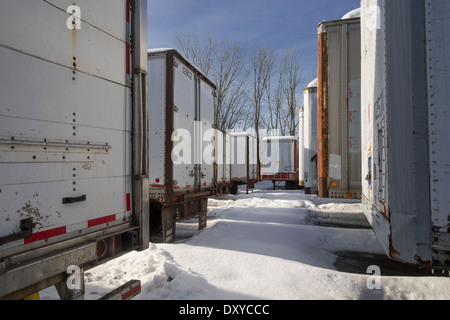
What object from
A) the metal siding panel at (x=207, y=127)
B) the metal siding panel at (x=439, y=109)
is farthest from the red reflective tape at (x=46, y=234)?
the metal siding panel at (x=207, y=127)

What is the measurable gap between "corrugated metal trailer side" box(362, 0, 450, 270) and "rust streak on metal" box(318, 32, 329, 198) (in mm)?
2884

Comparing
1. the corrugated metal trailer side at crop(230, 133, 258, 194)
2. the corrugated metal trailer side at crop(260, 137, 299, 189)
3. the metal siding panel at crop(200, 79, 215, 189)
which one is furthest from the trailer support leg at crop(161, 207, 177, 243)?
the corrugated metal trailer side at crop(260, 137, 299, 189)

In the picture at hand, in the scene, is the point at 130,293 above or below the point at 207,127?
below

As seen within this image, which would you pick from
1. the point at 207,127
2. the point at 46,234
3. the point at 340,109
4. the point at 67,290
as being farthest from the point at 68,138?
the point at 207,127

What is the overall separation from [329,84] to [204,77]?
3268 millimetres

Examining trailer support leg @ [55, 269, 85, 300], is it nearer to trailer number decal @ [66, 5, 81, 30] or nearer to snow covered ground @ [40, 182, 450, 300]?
snow covered ground @ [40, 182, 450, 300]

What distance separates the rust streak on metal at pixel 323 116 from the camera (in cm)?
531

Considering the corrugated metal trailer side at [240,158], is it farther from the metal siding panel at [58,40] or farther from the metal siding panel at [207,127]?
the metal siding panel at [58,40]

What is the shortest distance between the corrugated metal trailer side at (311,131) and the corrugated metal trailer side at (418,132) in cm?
568

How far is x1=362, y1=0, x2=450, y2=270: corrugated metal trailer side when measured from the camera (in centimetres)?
224

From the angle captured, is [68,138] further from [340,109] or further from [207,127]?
[207,127]

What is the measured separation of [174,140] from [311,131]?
481 cm

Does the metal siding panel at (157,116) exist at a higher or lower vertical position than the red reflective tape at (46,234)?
higher

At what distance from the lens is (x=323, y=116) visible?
537 cm
